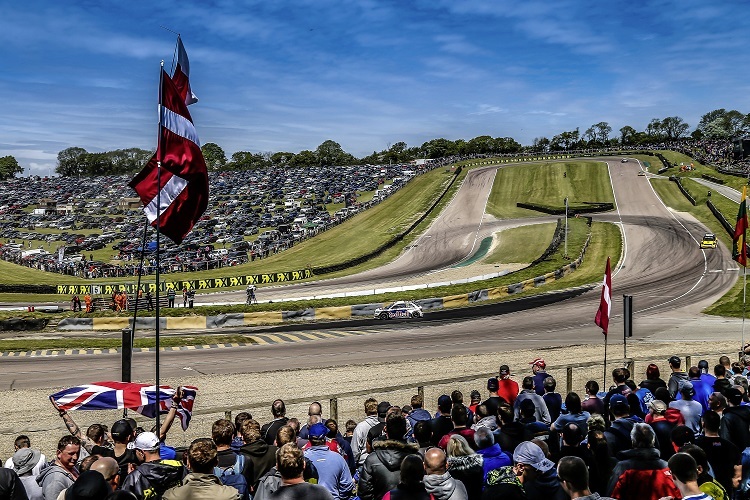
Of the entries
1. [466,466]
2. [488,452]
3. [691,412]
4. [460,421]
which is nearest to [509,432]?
[460,421]

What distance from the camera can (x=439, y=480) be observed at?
5.89 m

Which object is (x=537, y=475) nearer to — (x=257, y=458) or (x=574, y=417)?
(x=574, y=417)

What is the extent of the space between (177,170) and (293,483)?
7581 mm

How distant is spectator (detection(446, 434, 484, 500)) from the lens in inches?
255

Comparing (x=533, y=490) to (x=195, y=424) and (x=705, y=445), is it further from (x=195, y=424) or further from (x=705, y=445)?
(x=195, y=424)

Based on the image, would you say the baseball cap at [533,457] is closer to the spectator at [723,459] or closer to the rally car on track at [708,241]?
the spectator at [723,459]

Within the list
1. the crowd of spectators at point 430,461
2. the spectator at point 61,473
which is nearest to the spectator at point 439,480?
the crowd of spectators at point 430,461

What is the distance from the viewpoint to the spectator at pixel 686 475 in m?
5.73

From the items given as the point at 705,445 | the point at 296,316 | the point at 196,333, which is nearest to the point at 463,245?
the point at 296,316

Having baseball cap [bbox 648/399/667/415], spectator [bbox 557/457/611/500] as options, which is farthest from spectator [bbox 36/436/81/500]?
baseball cap [bbox 648/399/667/415]

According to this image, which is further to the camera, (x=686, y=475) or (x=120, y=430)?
(x=120, y=430)

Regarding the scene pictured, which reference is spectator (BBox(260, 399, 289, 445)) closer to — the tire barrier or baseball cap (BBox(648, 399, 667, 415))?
baseball cap (BBox(648, 399, 667, 415))

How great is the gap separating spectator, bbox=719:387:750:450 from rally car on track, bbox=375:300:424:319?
3206cm

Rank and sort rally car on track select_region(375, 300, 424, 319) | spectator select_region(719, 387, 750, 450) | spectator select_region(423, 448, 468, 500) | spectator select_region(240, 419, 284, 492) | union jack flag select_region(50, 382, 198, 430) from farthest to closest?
rally car on track select_region(375, 300, 424, 319) → union jack flag select_region(50, 382, 198, 430) → spectator select_region(719, 387, 750, 450) → spectator select_region(240, 419, 284, 492) → spectator select_region(423, 448, 468, 500)
